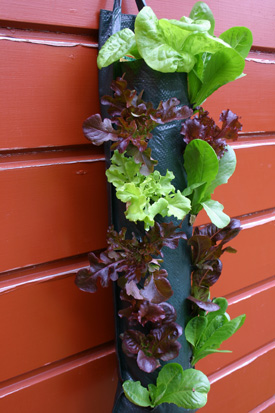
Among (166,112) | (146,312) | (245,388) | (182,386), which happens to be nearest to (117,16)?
(166,112)

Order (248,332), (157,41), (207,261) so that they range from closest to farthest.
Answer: (157,41) < (207,261) < (248,332)

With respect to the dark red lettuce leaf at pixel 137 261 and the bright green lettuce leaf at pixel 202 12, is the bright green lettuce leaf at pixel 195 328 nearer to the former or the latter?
the dark red lettuce leaf at pixel 137 261

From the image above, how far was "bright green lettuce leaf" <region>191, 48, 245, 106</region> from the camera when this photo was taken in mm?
463

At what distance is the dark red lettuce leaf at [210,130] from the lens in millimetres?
491

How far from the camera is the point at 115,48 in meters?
0.46

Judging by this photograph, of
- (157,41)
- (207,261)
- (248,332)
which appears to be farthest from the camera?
(248,332)

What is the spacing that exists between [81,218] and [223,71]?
0.31 m

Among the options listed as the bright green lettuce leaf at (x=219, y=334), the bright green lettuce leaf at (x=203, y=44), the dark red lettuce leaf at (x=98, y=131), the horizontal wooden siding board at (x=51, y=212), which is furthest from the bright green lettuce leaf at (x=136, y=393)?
the bright green lettuce leaf at (x=203, y=44)

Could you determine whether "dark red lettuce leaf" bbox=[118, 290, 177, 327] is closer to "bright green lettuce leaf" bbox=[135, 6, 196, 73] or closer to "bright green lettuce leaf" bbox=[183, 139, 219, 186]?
"bright green lettuce leaf" bbox=[183, 139, 219, 186]

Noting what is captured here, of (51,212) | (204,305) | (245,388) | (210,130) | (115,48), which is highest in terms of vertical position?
(115,48)

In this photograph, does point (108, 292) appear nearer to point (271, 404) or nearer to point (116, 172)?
point (116, 172)

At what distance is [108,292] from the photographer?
65cm

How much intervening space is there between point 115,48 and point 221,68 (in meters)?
0.14

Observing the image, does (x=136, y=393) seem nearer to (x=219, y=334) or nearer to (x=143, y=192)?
(x=219, y=334)
